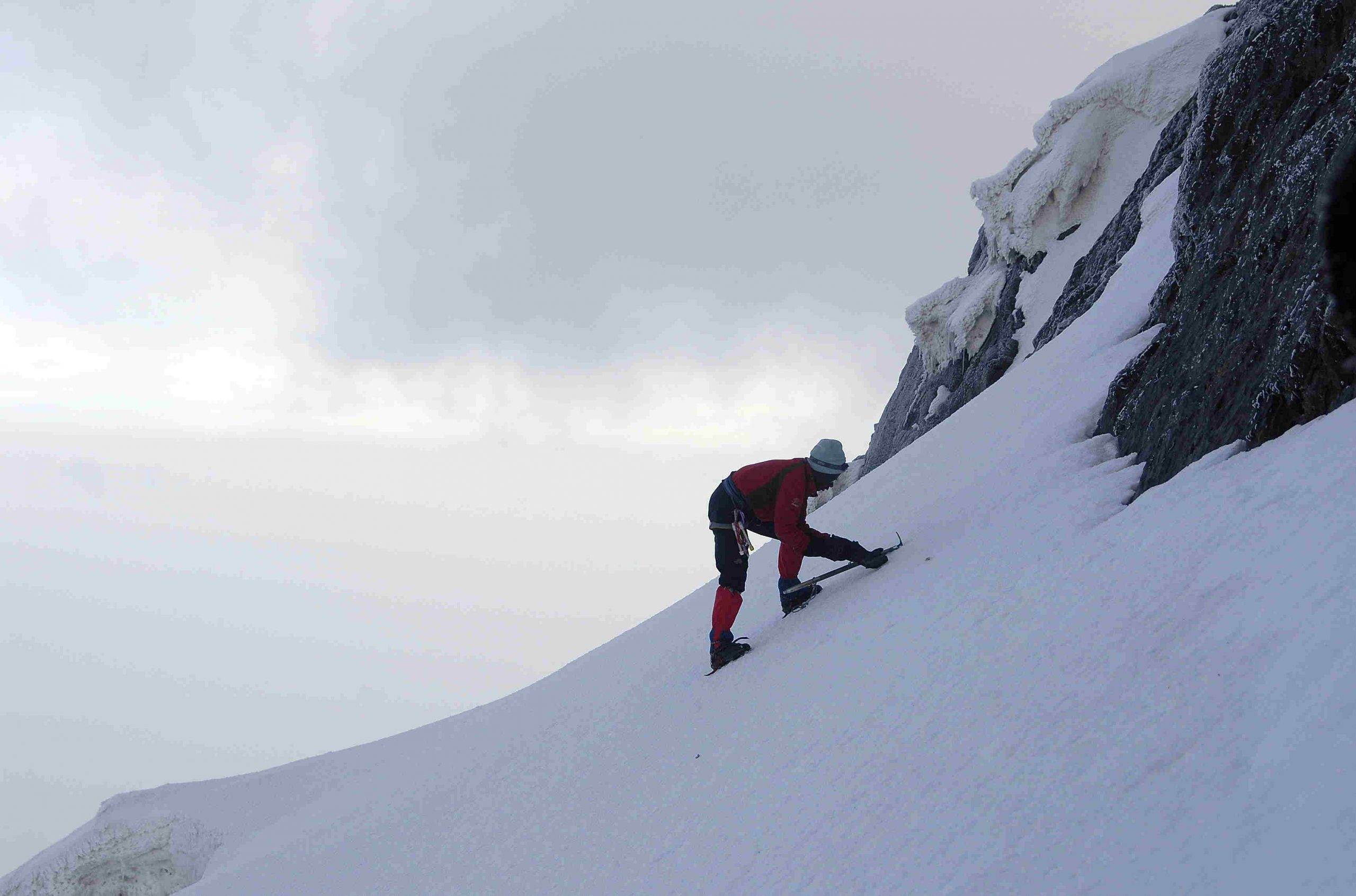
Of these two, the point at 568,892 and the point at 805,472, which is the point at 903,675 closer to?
the point at 568,892

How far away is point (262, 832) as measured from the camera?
41.3 feet

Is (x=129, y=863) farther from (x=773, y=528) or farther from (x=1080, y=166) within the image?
(x=1080, y=166)

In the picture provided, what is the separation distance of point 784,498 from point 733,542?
81 cm

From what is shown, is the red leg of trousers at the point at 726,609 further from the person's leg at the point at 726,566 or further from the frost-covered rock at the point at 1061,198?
the frost-covered rock at the point at 1061,198

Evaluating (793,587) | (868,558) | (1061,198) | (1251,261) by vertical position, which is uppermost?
(1061,198)

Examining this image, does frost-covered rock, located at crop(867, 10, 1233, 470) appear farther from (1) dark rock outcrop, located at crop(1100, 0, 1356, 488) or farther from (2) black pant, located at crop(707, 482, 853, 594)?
(2) black pant, located at crop(707, 482, 853, 594)

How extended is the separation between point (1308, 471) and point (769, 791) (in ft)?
9.76

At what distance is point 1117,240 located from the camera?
15641 millimetres

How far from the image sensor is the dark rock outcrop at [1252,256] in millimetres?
4898

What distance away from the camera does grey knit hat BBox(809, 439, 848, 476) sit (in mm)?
7719

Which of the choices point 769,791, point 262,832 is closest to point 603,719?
point 769,791

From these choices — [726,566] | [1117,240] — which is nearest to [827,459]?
[726,566]

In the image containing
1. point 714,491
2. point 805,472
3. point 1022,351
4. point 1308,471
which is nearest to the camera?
point 1308,471

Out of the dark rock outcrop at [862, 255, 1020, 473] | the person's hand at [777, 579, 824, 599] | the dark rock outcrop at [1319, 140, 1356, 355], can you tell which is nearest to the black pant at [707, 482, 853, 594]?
the person's hand at [777, 579, 824, 599]
